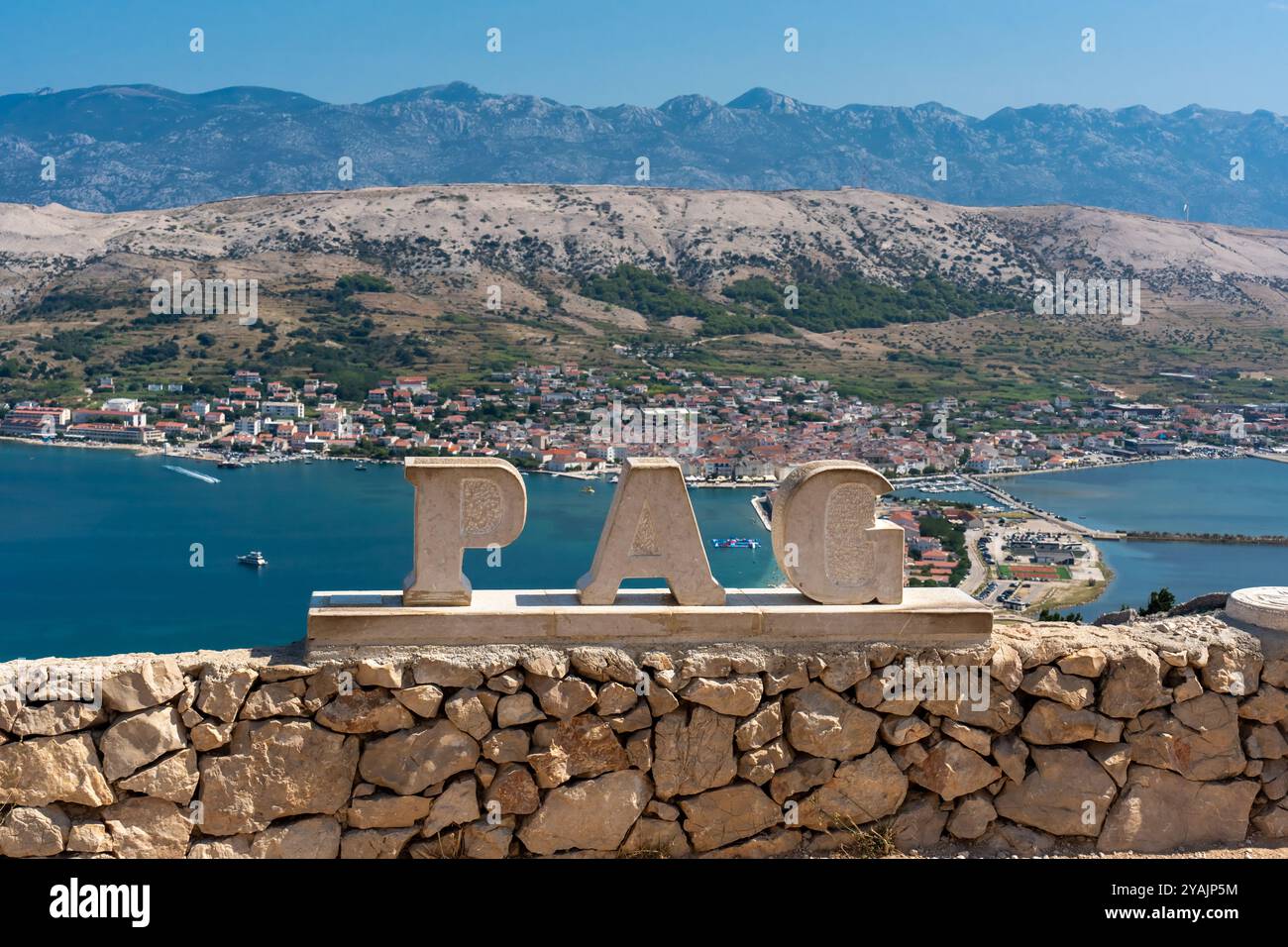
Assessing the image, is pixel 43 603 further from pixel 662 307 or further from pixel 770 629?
pixel 662 307

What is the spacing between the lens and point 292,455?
83.8 m

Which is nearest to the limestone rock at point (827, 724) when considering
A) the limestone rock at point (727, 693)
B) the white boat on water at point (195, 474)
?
the limestone rock at point (727, 693)

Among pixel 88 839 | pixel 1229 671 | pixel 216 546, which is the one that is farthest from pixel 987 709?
pixel 216 546

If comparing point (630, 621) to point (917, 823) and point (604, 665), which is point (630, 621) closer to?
point (604, 665)

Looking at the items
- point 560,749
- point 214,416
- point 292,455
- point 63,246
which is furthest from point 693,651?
point 63,246

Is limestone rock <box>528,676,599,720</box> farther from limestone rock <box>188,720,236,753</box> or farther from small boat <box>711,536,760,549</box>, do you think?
small boat <box>711,536,760,549</box>

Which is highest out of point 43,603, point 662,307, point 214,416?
point 662,307

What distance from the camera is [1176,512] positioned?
74.7 m

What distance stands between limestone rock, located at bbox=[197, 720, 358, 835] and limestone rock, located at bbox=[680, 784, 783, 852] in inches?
62.8

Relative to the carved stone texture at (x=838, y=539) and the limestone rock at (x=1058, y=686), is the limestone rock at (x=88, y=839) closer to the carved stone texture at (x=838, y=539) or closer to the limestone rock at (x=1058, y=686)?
the carved stone texture at (x=838, y=539)

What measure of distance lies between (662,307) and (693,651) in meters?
123

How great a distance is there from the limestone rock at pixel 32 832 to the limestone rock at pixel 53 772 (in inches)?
1.6
